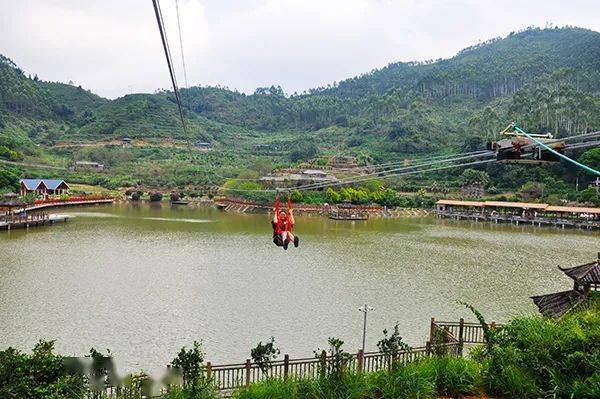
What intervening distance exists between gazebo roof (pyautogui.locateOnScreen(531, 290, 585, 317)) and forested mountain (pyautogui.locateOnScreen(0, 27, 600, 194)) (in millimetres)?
60742

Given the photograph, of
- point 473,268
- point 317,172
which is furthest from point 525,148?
point 317,172

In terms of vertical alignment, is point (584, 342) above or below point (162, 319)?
above

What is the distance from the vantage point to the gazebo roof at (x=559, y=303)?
1338cm

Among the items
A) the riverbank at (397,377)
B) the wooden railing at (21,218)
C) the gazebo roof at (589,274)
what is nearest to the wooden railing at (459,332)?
the riverbank at (397,377)

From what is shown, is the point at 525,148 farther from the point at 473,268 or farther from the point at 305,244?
the point at 305,244

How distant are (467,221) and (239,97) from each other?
109 m

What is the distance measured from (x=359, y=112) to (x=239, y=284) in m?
103

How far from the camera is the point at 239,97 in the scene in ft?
495

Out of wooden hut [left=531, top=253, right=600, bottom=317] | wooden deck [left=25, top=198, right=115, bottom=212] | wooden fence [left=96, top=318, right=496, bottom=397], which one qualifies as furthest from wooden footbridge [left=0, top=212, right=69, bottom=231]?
wooden hut [left=531, top=253, right=600, bottom=317]

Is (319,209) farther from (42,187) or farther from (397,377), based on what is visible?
(397,377)

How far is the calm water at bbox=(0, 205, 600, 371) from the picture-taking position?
14.7 meters

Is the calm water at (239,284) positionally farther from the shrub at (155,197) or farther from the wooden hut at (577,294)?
the shrub at (155,197)

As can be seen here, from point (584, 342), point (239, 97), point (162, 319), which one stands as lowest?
point (162, 319)

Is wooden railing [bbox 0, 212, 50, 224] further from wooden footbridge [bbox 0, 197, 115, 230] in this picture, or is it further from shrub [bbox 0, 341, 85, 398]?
shrub [bbox 0, 341, 85, 398]
